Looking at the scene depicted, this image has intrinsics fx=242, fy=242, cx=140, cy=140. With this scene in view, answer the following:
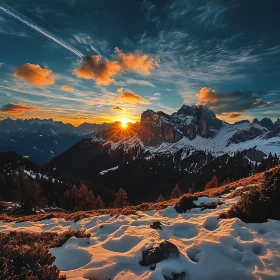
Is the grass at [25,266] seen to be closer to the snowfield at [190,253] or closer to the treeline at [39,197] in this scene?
the snowfield at [190,253]

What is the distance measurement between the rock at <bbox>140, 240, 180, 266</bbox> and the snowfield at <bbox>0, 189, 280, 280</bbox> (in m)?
0.16

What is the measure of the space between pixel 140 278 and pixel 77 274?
1676 mm

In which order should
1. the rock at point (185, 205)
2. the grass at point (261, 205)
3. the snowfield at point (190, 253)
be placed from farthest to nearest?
1. the rock at point (185, 205)
2. the grass at point (261, 205)
3. the snowfield at point (190, 253)

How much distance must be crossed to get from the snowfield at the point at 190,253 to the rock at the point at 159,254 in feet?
0.54

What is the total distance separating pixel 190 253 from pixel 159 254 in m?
1.04

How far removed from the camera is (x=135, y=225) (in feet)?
39.0

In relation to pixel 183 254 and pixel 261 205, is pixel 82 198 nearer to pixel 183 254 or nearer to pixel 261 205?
pixel 261 205

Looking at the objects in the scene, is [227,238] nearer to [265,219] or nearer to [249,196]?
[265,219]

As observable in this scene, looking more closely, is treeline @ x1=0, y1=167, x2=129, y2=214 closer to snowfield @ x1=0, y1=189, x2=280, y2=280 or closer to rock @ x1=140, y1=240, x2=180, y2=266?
snowfield @ x1=0, y1=189, x2=280, y2=280

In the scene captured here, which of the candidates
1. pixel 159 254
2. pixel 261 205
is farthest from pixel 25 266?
pixel 261 205

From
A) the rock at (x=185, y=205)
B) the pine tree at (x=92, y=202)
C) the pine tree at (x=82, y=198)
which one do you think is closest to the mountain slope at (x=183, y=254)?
the rock at (x=185, y=205)

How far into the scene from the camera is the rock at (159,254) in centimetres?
686

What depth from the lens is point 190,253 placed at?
7.34 meters

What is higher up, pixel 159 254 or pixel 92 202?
pixel 159 254
